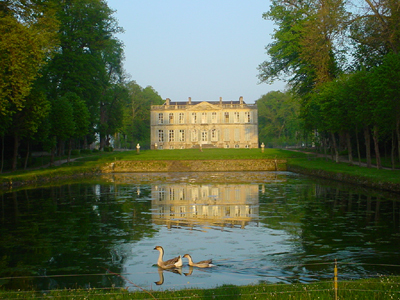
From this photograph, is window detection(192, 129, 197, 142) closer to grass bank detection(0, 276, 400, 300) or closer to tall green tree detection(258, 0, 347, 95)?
tall green tree detection(258, 0, 347, 95)

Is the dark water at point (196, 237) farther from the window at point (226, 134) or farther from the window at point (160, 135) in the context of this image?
the window at point (160, 135)

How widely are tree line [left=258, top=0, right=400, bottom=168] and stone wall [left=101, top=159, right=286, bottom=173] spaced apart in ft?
15.7

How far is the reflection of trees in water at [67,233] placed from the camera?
8742 mm

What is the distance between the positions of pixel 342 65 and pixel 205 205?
71.3 ft

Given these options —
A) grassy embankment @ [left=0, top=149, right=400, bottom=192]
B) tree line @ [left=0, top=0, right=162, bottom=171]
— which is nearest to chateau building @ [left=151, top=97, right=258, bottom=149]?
tree line @ [left=0, top=0, right=162, bottom=171]

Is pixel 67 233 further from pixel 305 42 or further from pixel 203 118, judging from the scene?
pixel 203 118

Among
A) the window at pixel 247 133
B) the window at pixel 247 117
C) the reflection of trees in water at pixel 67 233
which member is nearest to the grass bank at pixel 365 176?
the reflection of trees in water at pixel 67 233

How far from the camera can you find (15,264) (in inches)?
362

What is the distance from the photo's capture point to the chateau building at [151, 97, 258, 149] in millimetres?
82812

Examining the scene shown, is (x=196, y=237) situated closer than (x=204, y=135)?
Yes

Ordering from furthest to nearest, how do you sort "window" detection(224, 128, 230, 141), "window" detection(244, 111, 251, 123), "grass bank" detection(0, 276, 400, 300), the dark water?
"window" detection(224, 128, 230, 141) → "window" detection(244, 111, 251, 123) → the dark water → "grass bank" detection(0, 276, 400, 300)

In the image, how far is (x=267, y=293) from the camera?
6238 mm

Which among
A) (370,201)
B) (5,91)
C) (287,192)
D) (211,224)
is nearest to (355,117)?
(287,192)

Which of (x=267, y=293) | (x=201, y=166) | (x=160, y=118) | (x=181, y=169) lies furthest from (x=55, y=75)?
Answer: (x=160, y=118)
